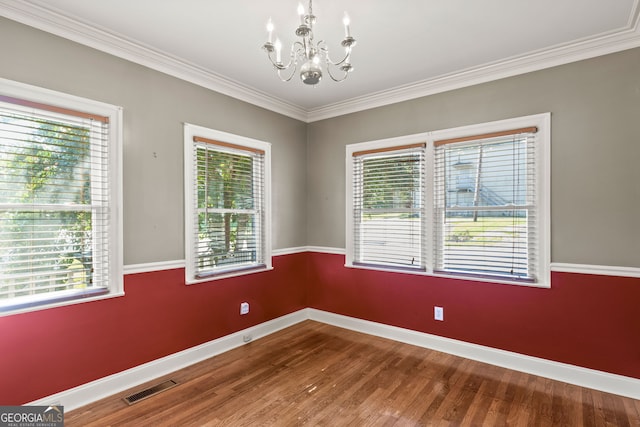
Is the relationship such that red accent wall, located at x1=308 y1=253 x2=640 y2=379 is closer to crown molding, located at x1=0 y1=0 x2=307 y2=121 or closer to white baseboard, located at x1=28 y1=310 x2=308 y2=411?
white baseboard, located at x1=28 y1=310 x2=308 y2=411

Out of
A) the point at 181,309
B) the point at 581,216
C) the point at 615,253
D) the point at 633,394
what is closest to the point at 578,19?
the point at 581,216

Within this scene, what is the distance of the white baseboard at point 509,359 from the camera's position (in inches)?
101

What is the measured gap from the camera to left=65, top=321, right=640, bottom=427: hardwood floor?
2.24m

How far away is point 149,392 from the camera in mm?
2551

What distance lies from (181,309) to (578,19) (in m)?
3.86

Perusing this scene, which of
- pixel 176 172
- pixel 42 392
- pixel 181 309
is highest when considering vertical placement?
pixel 176 172

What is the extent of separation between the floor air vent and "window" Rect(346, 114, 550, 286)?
2223 millimetres

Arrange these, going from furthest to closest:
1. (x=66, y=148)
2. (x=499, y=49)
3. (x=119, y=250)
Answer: (x=499, y=49) < (x=119, y=250) < (x=66, y=148)

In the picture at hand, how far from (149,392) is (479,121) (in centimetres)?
366

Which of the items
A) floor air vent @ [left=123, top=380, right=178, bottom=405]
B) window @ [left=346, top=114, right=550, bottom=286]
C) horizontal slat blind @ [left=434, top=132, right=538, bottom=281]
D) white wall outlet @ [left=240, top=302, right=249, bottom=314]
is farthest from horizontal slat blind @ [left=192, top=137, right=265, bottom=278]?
horizontal slat blind @ [left=434, top=132, right=538, bottom=281]

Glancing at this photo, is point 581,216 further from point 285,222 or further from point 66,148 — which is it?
point 66,148

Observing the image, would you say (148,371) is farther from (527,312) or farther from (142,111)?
(527,312)

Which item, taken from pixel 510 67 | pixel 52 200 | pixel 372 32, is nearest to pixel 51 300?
pixel 52 200

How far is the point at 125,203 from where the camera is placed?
264 cm
